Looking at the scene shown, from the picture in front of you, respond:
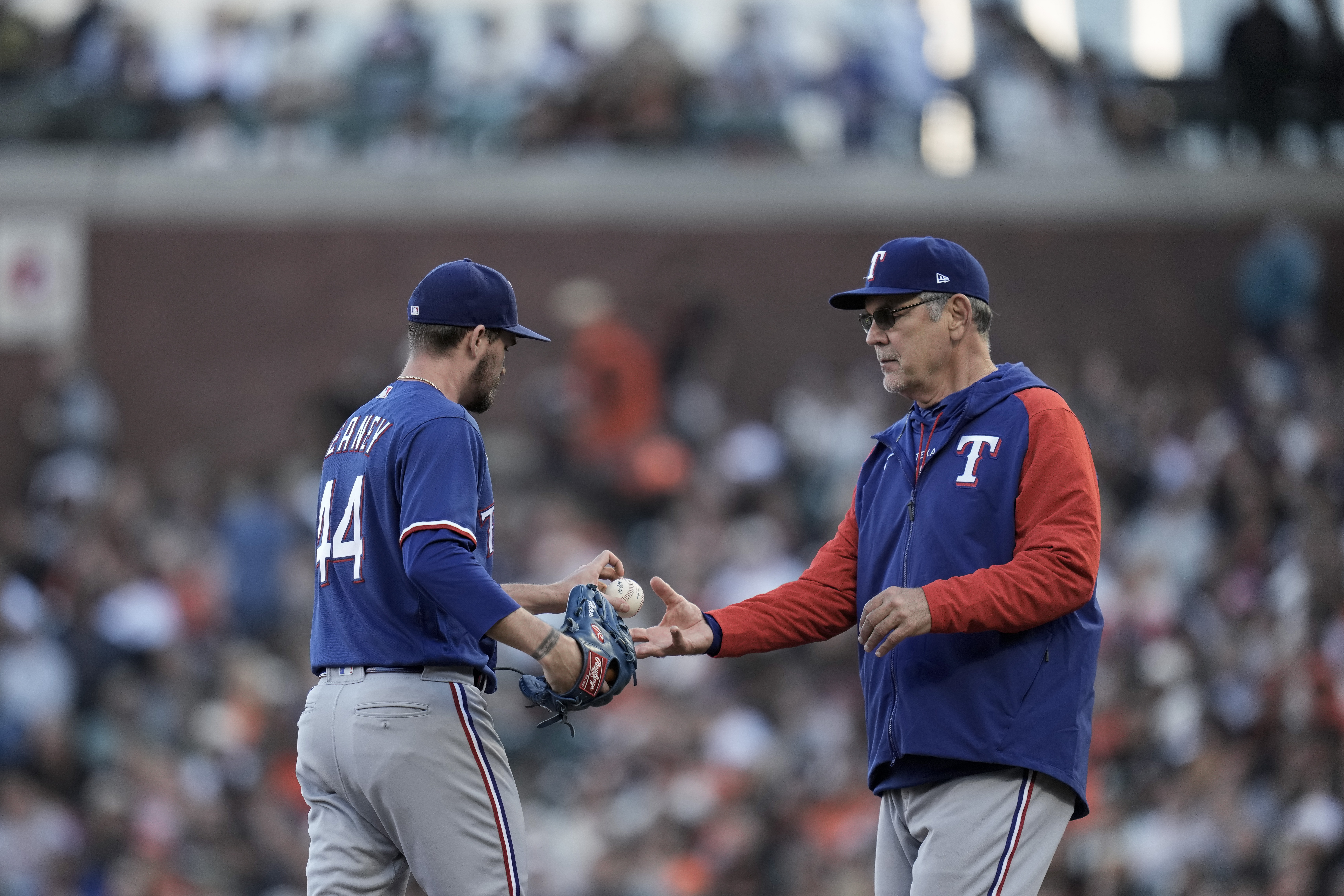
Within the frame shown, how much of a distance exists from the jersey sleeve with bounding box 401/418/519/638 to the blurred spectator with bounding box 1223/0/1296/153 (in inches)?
477

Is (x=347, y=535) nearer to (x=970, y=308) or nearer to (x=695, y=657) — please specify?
(x=970, y=308)

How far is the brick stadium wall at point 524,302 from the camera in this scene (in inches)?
571

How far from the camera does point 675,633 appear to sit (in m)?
4.54

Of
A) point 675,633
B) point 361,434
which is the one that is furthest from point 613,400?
point 361,434

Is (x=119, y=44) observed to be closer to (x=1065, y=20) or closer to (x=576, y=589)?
(x=1065, y=20)

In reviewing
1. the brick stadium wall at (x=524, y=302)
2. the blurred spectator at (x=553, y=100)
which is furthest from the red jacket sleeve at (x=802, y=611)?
the blurred spectator at (x=553, y=100)

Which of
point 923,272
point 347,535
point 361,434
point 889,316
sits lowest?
point 347,535

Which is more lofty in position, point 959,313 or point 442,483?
point 959,313

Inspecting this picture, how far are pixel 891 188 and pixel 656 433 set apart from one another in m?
3.47

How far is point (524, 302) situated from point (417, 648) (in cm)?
1101

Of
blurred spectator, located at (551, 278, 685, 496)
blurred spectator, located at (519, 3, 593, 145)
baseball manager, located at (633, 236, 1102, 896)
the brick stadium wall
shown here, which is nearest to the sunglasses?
baseball manager, located at (633, 236, 1102, 896)

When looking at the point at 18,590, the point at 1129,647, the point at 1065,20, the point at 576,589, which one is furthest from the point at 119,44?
the point at 576,589

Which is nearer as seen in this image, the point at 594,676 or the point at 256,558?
the point at 594,676

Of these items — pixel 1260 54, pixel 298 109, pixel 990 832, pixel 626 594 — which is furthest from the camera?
pixel 298 109
